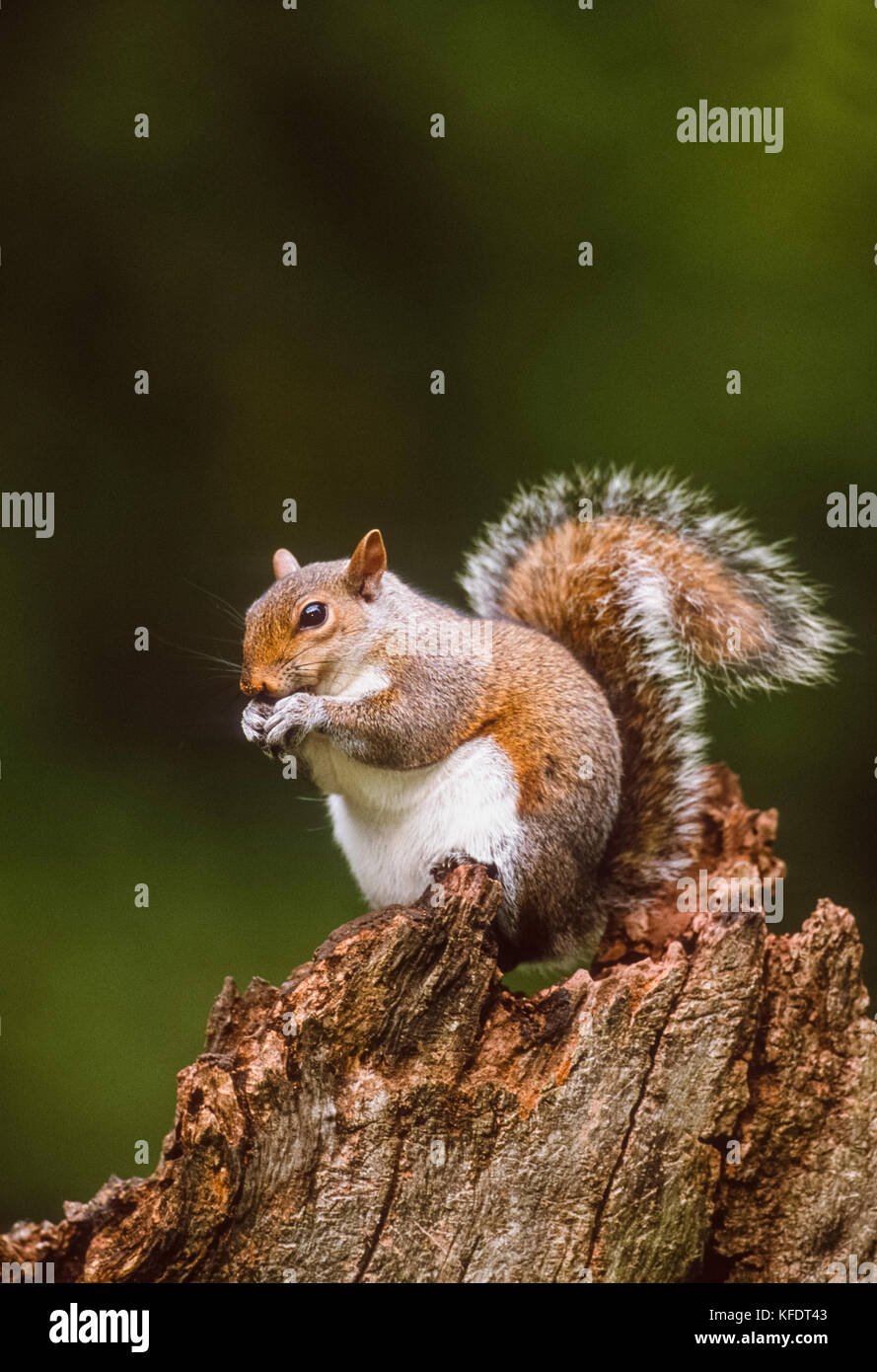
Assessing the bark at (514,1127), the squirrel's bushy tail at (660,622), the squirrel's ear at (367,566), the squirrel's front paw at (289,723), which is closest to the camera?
the bark at (514,1127)

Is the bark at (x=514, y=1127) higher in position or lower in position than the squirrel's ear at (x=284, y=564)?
lower

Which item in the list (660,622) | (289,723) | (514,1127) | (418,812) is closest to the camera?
(514,1127)

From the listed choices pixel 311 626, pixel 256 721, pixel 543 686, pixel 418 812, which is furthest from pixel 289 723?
pixel 543 686

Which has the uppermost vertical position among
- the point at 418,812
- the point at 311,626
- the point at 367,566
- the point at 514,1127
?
the point at 367,566

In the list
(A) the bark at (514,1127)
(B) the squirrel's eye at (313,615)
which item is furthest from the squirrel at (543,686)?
(A) the bark at (514,1127)

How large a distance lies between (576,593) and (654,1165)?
102cm

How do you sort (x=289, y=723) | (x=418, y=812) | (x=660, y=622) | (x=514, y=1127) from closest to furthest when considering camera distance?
1. (x=514, y=1127)
2. (x=289, y=723)
3. (x=418, y=812)
4. (x=660, y=622)

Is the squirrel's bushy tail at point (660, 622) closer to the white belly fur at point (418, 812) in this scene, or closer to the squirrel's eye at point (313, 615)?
the white belly fur at point (418, 812)

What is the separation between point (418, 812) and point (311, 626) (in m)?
0.33

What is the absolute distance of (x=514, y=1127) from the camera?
5.82ft

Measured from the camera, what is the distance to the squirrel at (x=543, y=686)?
2059mm

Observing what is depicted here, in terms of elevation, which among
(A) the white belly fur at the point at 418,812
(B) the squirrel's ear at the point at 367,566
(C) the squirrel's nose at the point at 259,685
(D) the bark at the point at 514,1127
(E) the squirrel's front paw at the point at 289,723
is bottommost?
(D) the bark at the point at 514,1127

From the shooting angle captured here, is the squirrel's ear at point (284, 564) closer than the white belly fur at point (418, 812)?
No

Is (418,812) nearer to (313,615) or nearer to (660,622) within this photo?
(313,615)
